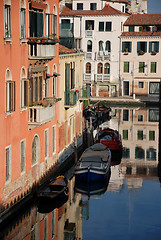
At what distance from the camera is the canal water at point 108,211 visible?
2139 centimetres

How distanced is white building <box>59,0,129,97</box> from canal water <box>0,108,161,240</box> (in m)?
31.6

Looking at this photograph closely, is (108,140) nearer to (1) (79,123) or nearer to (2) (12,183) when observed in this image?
(1) (79,123)

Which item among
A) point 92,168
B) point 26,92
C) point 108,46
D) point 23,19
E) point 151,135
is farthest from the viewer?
point 108,46

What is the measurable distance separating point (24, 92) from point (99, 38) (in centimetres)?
4378

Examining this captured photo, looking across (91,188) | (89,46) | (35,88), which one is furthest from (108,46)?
(35,88)

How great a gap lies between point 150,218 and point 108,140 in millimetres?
13157

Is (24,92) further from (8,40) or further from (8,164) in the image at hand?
(8,164)

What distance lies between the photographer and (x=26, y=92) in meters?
22.7

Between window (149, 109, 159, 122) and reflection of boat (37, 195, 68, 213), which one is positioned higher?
window (149, 109, 159, 122)

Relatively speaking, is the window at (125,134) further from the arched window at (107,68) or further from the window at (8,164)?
the arched window at (107,68)

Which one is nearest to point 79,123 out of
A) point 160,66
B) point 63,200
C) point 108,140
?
point 108,140

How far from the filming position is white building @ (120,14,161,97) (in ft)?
213

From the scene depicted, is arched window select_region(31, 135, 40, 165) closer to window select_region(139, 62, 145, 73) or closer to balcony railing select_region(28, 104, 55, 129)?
balcony railing select_region(28, 104, 55, 129)

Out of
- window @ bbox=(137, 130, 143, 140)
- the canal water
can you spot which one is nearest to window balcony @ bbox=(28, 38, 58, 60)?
the canal water
